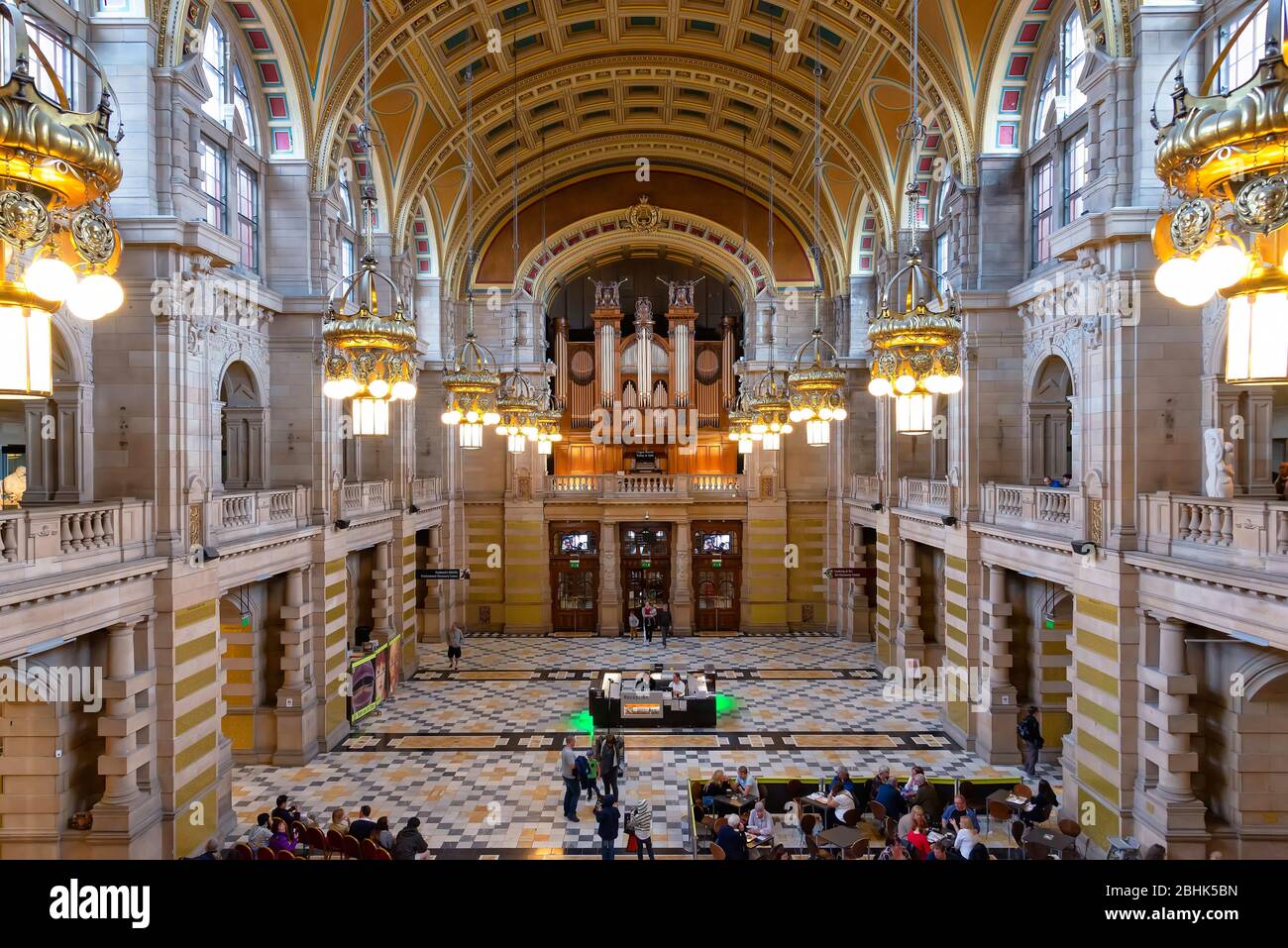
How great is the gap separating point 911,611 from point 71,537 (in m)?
17.8

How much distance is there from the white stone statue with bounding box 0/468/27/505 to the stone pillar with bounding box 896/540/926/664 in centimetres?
1791

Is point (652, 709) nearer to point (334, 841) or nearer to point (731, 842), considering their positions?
point (731, 842)

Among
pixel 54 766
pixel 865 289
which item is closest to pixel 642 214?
pixel 865 289

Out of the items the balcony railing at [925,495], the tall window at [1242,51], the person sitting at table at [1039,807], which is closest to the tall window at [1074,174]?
the tall window at [1242,51]

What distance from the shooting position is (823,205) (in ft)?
87.0

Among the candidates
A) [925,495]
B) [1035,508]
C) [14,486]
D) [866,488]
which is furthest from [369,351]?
[866,488]

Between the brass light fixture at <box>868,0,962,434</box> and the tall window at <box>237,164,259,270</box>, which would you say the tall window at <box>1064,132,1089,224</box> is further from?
the tall window at <box>237,164,259,270</box>

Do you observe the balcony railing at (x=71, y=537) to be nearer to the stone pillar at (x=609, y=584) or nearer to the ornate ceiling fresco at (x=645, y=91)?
the ornate ceiling fresco at (x=645, y=91)

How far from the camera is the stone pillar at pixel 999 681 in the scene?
15.4 m

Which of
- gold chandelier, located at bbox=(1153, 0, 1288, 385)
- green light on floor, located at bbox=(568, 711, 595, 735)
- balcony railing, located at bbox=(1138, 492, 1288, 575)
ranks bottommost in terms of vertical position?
green light on floor, located at bbox=(568, 711, 595, 735)

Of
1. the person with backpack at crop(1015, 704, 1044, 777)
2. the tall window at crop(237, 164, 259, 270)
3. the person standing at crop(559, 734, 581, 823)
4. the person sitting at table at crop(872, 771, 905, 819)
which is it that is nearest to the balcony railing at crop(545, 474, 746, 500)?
the tall window at crop(237, 164, 259, 270)

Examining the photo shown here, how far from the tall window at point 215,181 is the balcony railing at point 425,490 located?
9532 mm

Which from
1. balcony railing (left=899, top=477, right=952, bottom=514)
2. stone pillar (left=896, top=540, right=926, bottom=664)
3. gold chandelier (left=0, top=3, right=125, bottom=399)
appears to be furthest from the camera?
stone pillar (left=896, top=540, right=926, bottom=664)

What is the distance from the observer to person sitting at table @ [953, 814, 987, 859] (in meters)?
9.73
